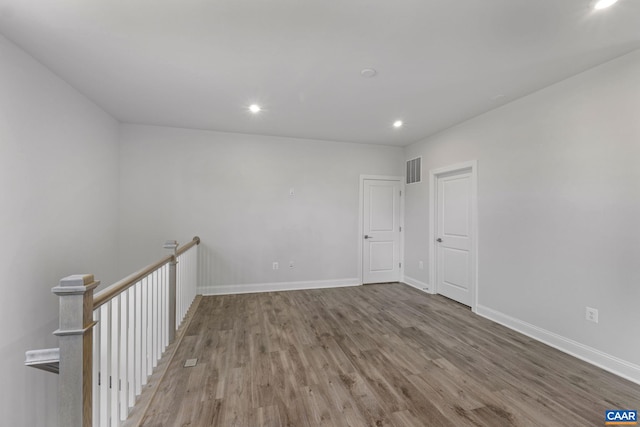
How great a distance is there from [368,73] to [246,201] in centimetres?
276

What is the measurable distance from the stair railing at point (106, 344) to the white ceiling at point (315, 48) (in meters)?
1.73

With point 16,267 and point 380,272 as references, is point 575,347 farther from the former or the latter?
point 16,267

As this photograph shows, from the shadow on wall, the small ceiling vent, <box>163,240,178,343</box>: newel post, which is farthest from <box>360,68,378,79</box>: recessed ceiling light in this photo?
the shadow on wall

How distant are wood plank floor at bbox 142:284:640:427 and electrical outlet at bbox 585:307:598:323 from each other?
39cm

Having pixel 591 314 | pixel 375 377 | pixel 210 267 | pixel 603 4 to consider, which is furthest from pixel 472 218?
pixel 210 267

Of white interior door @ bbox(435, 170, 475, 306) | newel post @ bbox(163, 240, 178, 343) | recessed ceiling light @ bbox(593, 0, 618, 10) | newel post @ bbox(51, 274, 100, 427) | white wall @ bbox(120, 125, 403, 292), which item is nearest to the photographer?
newel post @ bbox(51, 274, 100, 427)

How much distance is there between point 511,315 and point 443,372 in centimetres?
148

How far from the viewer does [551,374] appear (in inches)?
85.0

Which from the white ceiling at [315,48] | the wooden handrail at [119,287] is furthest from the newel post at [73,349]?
the white ceiling at [315,48]

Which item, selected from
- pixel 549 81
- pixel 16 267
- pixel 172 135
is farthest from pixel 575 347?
pixel 172 135

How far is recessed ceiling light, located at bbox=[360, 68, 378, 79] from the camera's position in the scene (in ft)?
7.84

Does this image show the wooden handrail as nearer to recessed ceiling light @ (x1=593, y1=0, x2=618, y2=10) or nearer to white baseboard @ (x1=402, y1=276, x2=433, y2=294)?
recessed ceiling light @ (x1=593, y1=0, x2=618, y2=10)

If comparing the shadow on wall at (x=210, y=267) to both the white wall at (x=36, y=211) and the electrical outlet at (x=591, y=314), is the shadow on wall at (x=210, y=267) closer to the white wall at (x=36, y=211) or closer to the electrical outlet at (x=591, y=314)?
the white wall at (x=36, y=211)

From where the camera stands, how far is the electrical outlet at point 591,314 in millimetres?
2330
